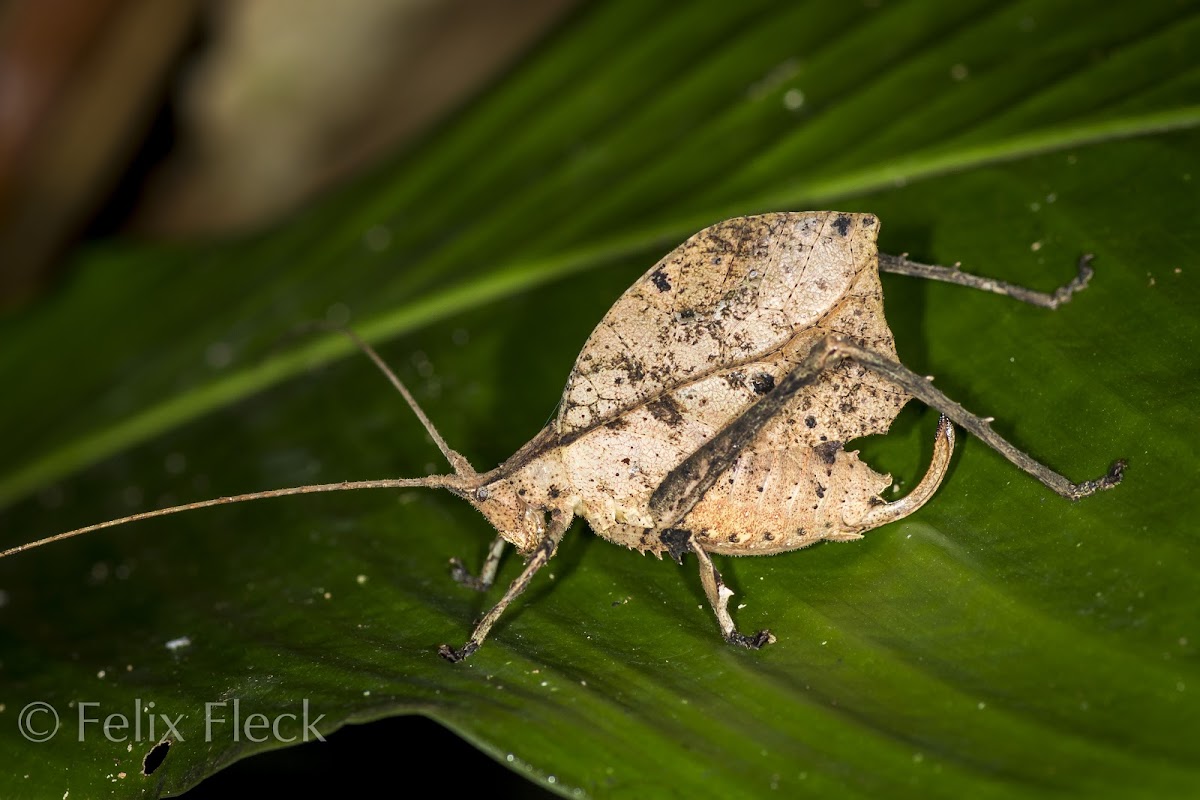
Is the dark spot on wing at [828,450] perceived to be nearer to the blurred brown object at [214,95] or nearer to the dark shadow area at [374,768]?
the dark shadow area at [374,768]

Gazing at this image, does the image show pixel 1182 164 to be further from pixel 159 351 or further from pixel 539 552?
pixel 159 351

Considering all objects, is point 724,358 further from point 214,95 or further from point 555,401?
point 214,95

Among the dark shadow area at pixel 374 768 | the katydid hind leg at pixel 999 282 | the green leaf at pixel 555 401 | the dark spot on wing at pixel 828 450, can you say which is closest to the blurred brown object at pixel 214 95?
the green leaf at pixel 555 401

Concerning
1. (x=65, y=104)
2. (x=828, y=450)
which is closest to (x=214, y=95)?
(x=65, y=104)

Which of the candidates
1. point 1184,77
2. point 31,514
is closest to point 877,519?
point 1184,77

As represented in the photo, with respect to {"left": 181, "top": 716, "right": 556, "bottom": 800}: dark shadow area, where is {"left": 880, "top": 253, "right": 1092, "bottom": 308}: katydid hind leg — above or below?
above

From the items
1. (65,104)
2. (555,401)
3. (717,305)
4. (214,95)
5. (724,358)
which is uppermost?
(65,104)

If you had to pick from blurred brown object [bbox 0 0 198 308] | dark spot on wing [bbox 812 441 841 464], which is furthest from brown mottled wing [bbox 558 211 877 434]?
blurred brown object [bbox 0 0 198 308]

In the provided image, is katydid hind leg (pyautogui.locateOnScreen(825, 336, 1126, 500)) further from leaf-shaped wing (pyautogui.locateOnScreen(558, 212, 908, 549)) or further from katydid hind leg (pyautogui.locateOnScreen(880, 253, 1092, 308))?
katydid hind leg (pyautogui.locateOnScreen(880, 253, 1092, 308))
